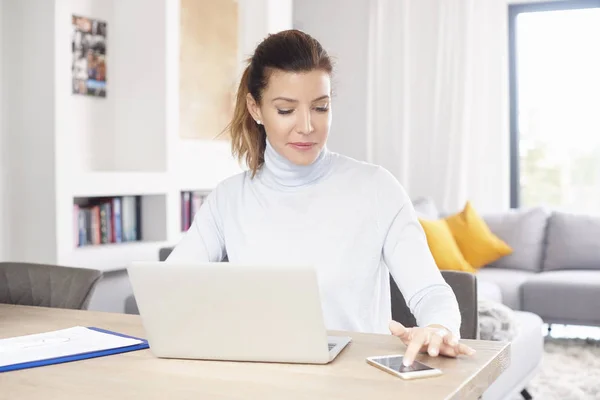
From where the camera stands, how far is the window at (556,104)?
6191 millimetres

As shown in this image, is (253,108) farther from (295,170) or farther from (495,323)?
(495,323)

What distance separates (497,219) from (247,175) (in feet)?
12.6

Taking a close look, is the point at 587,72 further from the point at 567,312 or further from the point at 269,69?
the point at 269,69

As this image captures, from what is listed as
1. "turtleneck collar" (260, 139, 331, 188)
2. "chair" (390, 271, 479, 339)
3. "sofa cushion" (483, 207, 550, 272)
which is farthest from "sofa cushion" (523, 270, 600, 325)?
"turtleneck collar" (260, 139, 331, 188)

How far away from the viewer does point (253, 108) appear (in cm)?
197

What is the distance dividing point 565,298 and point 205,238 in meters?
3.29

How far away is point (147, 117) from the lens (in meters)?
4.56

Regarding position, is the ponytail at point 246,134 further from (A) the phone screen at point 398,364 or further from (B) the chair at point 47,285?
(A) the phone screen at point 398,364

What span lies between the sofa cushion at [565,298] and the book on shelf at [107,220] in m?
2.34

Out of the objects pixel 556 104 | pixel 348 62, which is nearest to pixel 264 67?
pixel 556 104

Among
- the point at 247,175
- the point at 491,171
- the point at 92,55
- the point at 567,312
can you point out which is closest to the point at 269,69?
the point at 247,175

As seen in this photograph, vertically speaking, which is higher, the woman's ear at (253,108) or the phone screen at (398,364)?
the woman's ear at (253,108)

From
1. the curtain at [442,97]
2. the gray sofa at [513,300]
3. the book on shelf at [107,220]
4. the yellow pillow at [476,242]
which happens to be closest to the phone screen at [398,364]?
the gray sofa at [513,300]

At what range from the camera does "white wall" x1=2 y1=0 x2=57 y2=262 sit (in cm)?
396
